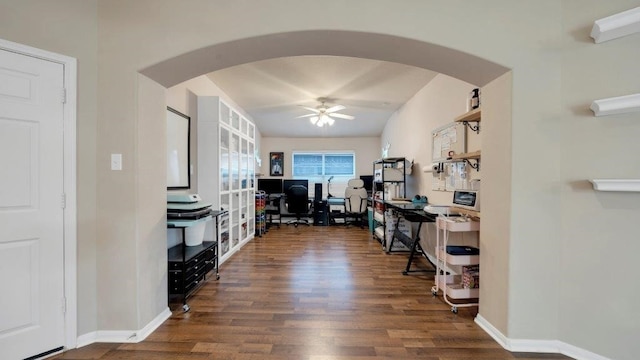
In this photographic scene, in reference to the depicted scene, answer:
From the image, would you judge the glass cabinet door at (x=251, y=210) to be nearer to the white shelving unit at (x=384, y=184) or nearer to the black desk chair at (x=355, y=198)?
the black desk chair at (x=355, y=198)

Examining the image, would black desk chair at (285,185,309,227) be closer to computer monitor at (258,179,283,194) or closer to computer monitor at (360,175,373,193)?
computer monitor at (258,179,283,194)

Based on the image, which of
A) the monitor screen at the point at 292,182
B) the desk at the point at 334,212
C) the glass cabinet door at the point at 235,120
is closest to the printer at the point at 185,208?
the glass cabinet door at the point at 235,120

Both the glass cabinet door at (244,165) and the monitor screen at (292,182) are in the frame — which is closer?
the glass cabinet door at (244,165)

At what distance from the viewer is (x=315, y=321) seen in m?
2.13

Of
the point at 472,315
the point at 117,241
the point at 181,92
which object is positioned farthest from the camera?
the point at 181,92

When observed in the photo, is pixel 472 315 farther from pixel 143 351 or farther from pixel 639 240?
pixel 143 351

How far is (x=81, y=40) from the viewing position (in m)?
1.83

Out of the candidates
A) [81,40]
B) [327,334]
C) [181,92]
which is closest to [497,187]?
[327,334]

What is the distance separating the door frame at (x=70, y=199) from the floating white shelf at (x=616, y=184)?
3.48 meters

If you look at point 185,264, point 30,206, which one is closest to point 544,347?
point 185,264

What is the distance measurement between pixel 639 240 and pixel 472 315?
1.23 meters

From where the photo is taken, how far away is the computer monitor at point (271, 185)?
6617mm

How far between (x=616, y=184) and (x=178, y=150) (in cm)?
382

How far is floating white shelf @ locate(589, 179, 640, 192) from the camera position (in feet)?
4.89
